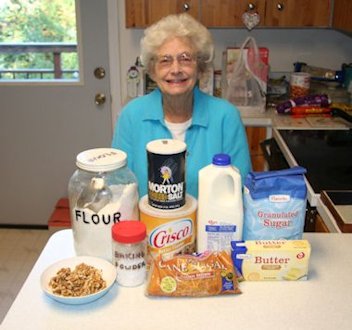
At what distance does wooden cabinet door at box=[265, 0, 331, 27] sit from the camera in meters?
2.62

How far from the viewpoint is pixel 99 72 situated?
9.78ft

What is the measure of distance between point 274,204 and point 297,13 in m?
1.93

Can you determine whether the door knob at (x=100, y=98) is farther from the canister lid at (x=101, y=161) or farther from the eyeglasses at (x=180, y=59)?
the canister lid at (x=101, y=161)

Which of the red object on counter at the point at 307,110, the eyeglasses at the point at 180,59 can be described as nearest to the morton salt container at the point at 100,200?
the eyeglasses at the point at 180,59

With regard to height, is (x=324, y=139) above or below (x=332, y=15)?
below

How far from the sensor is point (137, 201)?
41.1 inches

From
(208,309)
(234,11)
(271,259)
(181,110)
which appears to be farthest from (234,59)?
(208,309)

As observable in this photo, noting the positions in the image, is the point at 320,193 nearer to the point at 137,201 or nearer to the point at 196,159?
the point at 196,159

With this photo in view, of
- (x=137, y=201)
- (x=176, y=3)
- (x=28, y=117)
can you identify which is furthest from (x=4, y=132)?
(x=137, y=201)

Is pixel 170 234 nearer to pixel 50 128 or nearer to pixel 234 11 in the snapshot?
pixel 234 11

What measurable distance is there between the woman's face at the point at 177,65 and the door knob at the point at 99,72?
1.43 m

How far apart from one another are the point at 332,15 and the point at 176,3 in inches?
34.1

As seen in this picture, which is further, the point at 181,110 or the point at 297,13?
the point at 297,13

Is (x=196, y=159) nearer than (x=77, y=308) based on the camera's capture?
No
